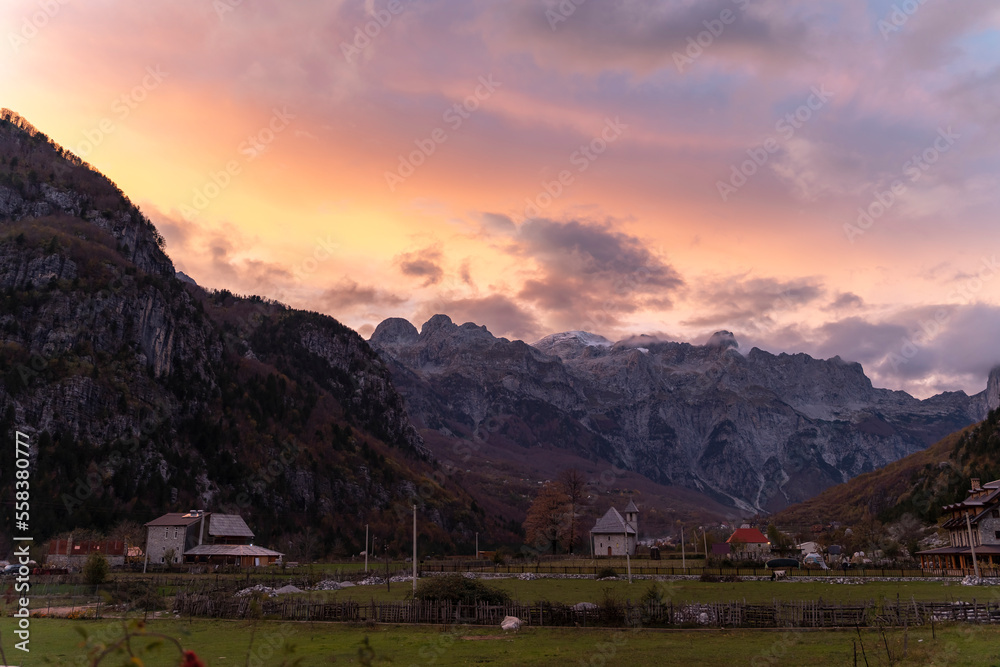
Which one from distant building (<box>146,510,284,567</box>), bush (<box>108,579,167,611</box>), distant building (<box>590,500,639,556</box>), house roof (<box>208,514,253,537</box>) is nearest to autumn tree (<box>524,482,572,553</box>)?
distant building (<box>590,500,639,556</box>)

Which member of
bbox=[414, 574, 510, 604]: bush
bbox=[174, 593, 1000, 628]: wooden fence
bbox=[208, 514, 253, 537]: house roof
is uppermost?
bbox=[208, 514, 253, 537]: house roof

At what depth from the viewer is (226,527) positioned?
393 ft

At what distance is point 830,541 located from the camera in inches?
6043

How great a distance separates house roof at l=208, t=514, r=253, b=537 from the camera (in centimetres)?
11750

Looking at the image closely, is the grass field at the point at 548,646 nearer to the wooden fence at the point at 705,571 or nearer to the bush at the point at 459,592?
the bush at the point at 459,592

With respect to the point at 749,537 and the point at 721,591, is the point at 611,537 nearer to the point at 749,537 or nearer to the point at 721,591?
the point at 749,537

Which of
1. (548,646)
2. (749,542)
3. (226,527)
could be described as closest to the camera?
(548,646)

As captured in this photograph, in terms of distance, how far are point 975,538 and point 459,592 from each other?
75126 millimetres

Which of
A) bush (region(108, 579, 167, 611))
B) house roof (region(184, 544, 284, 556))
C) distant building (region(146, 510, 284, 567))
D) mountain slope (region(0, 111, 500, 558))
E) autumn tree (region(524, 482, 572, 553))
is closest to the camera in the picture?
bush (region(108, 579, 167, 611))

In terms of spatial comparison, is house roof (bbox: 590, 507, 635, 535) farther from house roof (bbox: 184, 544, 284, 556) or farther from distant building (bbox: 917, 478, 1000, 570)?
house roof (bbox: 184, 544, 284, 556)

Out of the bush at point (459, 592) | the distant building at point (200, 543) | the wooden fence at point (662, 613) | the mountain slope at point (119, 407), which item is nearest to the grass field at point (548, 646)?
the wooden fence at point (662, 613)

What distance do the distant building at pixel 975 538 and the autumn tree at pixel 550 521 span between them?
6181 cm

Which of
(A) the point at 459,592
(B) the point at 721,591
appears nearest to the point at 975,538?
(B) the point at 721,591

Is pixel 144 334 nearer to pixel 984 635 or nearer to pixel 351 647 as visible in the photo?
pixel 351 647
